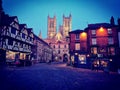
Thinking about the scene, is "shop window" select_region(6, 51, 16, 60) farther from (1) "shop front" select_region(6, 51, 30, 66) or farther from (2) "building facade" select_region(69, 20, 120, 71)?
(2) "building facade" select_region(69, 20, 120, 71)

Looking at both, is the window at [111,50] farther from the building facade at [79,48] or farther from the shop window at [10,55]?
the shop window at [10,55]

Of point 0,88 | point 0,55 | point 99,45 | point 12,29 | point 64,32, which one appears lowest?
point 0,88

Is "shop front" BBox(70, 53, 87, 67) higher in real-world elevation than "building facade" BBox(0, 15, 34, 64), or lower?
lower

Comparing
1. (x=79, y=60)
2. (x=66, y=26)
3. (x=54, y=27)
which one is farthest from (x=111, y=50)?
(x=54, y=27)

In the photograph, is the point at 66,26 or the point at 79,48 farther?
the point at 66,26

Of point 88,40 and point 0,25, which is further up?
point 0,25

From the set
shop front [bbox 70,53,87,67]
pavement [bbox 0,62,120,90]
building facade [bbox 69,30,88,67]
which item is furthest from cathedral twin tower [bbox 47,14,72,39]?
pavement [bbox 0,62,120,90]

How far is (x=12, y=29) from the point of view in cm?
3181

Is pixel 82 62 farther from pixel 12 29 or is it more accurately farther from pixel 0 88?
pixel 0 88

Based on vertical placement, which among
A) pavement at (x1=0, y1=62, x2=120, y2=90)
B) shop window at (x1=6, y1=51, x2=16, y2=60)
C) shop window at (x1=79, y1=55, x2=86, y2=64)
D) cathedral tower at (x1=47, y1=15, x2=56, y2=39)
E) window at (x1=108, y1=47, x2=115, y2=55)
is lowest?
pavement at (x1=0, y1=62, x2=120, y2=90)

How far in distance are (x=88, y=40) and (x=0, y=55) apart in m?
22.6

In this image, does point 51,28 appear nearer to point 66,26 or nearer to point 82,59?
point 66,26

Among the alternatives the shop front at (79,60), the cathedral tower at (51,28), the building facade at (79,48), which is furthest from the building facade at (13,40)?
the cathedral tower at (51,28)

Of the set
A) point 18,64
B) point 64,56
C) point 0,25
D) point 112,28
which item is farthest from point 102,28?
point 64,56
